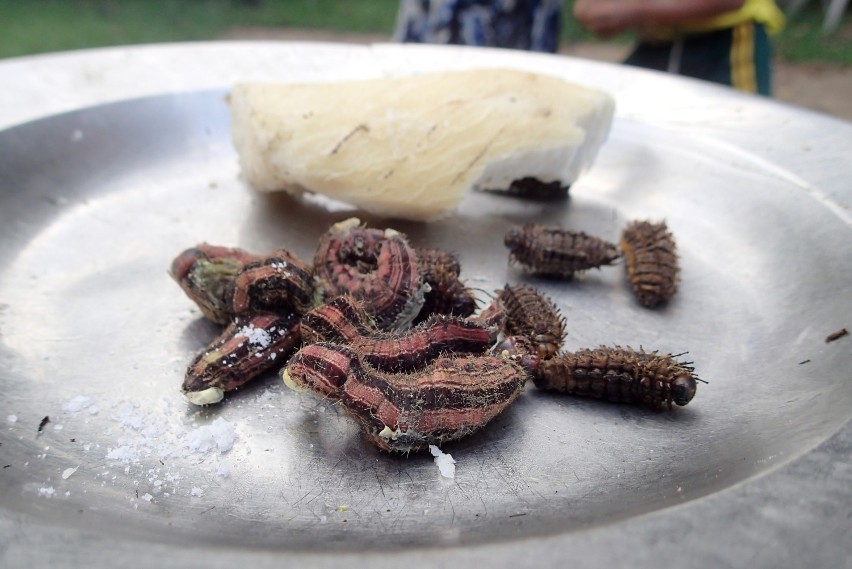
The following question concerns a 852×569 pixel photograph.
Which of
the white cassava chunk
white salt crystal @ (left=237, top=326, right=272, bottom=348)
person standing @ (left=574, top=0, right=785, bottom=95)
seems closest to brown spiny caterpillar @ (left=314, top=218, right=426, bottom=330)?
white salt crystal @ (left=237, top=326, right=272, bottom=348)

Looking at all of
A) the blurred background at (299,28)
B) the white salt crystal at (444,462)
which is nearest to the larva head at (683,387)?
the white salt crystal at (444,462)

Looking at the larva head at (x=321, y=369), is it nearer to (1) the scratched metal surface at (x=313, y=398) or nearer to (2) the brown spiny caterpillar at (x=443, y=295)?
(1) the scratched metal surface at (x=313, y=398)

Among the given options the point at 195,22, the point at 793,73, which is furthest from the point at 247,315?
the point at 793,73

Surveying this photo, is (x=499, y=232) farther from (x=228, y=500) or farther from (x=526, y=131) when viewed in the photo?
(x=228, y=500)

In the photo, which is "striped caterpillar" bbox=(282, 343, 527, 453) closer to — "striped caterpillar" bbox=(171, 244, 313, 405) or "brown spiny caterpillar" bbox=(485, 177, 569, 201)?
"striped caterpillar" bbox=(171, 244, 313, 405)

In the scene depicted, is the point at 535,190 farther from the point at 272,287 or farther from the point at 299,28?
the point at 299,28
